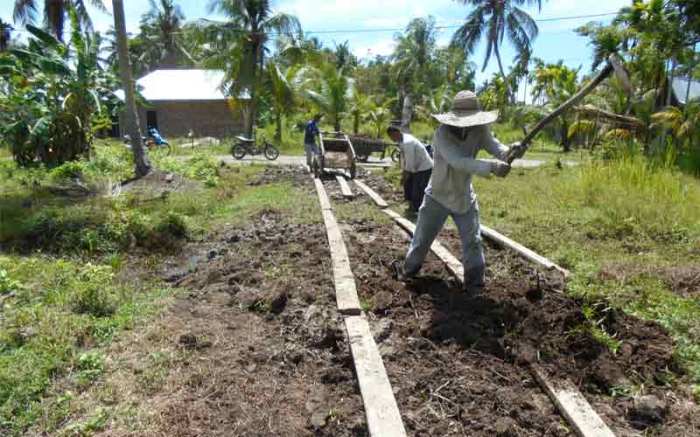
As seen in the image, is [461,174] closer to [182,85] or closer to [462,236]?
[462,236]

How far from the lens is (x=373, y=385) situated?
2881 mm

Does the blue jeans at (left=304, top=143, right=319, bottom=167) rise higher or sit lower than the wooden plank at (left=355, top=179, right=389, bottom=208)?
higher

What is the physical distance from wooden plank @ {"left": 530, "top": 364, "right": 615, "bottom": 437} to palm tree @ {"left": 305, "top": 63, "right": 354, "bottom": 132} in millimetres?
22080

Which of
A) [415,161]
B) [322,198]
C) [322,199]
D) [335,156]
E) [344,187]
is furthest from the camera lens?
[335,156]

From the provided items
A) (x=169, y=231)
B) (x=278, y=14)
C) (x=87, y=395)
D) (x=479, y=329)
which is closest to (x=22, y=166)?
(x=169, y=231)

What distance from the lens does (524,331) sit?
3564mm

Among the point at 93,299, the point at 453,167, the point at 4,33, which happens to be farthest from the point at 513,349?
the point at 4,33

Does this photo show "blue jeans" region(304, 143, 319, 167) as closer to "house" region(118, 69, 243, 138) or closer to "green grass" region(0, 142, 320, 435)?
"green grass" region(0, 142, 320, 435)

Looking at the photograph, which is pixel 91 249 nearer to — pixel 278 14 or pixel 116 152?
pixel 116 152

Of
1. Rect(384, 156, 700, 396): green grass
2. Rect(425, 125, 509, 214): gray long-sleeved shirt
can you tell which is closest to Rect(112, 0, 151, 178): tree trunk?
Rect(384, 156, 700, 396): green grass

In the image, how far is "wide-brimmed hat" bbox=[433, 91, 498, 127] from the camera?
386 cm

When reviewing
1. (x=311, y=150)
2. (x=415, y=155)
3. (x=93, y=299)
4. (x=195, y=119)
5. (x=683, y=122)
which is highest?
(x=195, y=119)

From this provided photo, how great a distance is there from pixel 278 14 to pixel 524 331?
2249 centimetres

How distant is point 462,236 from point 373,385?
69.7 inches
